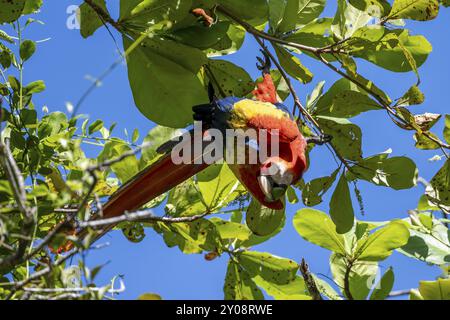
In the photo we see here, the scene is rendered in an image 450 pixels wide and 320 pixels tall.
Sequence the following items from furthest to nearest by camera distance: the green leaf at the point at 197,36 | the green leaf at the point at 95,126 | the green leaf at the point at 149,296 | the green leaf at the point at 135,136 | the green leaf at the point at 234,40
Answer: the green leaf at the point at 135,136
the green leaf at the point at 95,126
the green leaf at the point at 234,40
the green leaf at the point at 197,36
the green leaf at the point at 149,296

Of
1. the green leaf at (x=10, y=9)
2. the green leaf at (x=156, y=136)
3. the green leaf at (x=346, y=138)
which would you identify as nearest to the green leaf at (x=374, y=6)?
the green leaf at (x=346, y=138)

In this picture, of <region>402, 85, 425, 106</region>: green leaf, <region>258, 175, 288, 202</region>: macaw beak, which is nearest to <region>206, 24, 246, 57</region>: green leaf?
<region>402, 85, 425, 106</region>: green leaf

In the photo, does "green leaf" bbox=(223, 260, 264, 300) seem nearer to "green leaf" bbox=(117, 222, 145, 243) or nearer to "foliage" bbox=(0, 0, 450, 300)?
"foliage" bbox=(0, 0, 450, 300)

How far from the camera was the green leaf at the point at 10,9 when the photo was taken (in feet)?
6.53

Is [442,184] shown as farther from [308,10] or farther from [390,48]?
[308,10]

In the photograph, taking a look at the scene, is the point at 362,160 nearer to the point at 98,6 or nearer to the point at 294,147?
the point at 294,147

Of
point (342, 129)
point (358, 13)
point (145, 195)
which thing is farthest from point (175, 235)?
point (358, 13)

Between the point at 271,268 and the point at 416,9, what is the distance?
0.94 m

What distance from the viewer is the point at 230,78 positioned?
234cm

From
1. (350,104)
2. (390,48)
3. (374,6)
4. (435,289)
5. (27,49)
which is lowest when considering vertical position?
(435,289)

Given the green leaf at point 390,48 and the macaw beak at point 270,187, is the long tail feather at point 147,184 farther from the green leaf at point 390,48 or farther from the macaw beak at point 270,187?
the green leaf at point 390,48

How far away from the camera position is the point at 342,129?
2.28m

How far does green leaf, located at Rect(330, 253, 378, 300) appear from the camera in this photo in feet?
6.24

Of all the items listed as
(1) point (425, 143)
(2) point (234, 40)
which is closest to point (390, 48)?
(1) point (425, 143)
